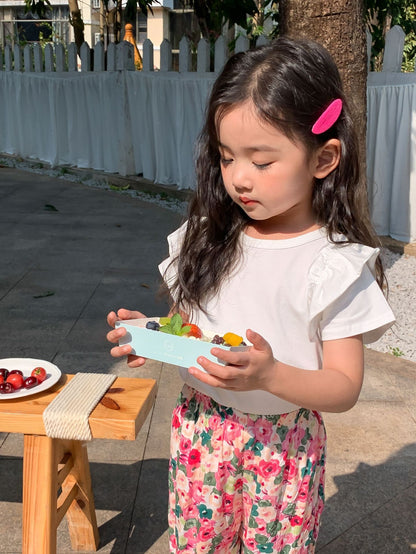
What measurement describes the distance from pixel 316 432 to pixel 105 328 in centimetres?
288

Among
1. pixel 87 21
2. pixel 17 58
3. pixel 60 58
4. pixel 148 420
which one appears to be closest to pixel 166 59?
pixel 60 58

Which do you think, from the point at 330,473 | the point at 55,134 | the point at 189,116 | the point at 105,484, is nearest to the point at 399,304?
the point at 330,473

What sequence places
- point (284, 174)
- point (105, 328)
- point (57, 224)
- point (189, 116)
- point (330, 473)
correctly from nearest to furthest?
point (284, 174), point (330, 473), point (105, 328), point (57, 224), point (189, 116)

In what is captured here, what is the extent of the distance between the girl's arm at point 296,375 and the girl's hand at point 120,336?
206 millimetres

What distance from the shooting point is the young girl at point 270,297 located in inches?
60.0

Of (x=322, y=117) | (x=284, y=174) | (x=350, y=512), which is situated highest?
(x=322, y=117)

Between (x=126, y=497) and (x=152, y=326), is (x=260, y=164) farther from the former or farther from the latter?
(x=126, y=497)

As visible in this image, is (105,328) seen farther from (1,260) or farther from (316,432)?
(316,432)

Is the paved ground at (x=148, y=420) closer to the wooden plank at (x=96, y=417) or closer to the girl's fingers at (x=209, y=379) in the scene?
the wooden plank at (x=96, y=417)

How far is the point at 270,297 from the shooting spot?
5.29ft

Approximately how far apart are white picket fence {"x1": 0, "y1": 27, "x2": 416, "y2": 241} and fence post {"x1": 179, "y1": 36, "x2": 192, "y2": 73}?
0.5 inches

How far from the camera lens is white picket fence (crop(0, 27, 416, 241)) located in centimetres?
638

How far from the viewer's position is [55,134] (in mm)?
11062

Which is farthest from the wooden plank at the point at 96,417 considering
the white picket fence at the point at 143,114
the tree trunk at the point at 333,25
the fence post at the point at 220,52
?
the fence post at the point at 220,52
